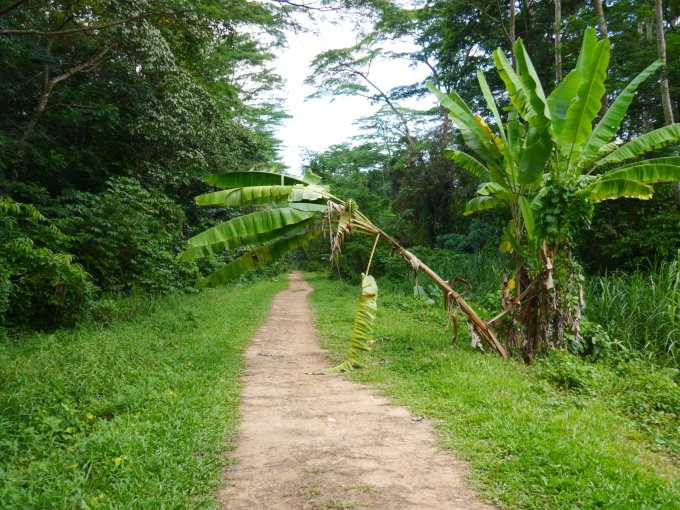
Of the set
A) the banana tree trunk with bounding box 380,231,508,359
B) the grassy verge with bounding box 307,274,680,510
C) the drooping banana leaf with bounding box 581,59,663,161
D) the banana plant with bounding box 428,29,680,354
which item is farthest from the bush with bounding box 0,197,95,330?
the drooping banana leaf with bounding box 581,59,663,161

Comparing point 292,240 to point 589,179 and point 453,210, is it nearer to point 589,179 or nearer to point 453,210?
point 589,179

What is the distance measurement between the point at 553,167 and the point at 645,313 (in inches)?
111

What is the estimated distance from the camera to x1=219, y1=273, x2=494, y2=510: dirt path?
9.82ft

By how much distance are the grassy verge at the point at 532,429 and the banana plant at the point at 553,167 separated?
0.98 metres

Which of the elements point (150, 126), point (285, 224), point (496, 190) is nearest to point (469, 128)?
point (496, 190)

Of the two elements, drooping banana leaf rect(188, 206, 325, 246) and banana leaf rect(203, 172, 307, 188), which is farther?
banana leaf rect(203, 172, 307, 188)

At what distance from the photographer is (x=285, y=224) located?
620 centimetres

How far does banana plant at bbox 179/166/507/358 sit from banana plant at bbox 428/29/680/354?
39.4 inches

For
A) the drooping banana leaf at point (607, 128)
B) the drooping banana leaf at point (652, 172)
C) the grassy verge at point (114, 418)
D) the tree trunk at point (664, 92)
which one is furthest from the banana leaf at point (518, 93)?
the grassy verge at point (114, 418)

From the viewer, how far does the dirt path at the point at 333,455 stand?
2.99 m

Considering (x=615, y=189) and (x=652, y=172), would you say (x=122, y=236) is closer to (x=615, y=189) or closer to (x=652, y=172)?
(x=615, y=189)

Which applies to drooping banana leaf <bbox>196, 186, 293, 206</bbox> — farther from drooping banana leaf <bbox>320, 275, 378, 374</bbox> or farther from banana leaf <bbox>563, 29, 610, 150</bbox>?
banana leaf <bbox>563, 29, 610, 150</bbox>

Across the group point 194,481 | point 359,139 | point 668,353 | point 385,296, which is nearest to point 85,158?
point 385,296

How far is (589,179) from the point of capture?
6.17 metres
